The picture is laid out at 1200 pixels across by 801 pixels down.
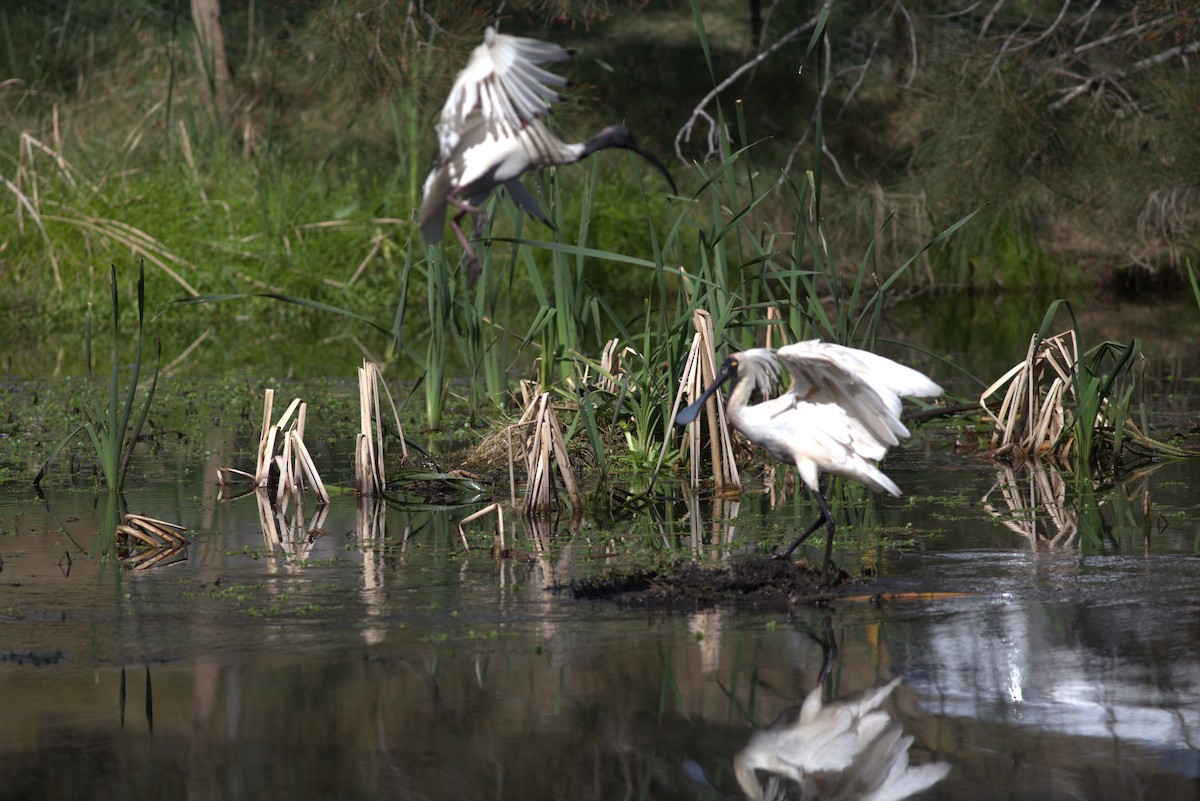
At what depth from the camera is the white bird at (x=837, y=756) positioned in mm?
3285

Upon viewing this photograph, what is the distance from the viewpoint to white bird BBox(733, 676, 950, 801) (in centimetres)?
329

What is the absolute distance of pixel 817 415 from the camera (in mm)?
5086

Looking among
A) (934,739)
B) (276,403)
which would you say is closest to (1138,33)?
(276,403)

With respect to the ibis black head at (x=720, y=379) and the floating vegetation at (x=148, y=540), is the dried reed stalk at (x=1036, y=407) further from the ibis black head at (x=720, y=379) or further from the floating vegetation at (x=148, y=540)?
the floating vegetation at (x=148, y=540)

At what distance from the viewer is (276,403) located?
9.52 m

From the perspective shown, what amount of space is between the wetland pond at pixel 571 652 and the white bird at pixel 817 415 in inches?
14.4

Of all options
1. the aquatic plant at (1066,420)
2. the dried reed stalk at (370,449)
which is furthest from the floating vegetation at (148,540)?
the aquatic plant at (1066,420)

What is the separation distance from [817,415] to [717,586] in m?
0.68

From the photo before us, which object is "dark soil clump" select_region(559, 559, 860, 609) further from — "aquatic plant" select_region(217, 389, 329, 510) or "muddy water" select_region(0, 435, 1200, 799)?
"aquatic plant" select_region(217, 389, 329, 510)

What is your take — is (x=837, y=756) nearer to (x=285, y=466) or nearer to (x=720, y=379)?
(x=720, y=379)

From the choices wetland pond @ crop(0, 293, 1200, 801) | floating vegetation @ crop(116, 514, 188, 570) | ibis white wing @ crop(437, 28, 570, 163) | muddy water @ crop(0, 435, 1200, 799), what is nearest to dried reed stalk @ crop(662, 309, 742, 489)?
wetland pond @ crop(0, 293, 1200, 801)

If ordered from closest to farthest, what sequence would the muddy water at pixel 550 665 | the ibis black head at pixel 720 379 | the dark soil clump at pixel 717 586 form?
the muddy water at pixel 550 665 → the dark soil clump at pixel 717 586 → the ibis black head at pixel 720 379

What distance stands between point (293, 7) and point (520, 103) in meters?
16.0

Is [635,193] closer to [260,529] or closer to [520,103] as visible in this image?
[260,529]
